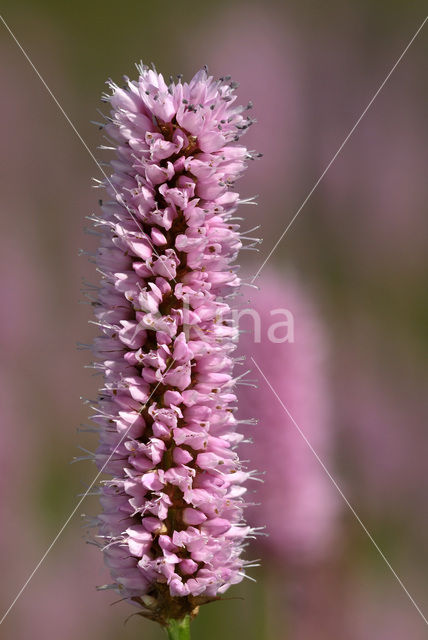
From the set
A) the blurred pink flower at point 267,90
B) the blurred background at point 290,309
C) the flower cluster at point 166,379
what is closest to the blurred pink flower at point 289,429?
the blurred background at point 290,309

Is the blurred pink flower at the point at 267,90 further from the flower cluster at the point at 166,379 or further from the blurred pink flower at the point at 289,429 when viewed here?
the flower cluster at the point at 166,379

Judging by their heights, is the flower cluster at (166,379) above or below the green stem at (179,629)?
above

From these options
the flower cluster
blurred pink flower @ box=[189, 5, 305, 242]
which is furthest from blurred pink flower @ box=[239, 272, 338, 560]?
blurred pink flower @ box=[189, 5, 305, 242]

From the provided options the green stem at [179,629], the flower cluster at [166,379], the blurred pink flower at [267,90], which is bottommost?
the green stem at [179,629]

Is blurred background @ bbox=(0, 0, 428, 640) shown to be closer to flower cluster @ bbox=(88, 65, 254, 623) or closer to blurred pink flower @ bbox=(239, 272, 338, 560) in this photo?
blurred pink flower @ bbox=(239, 272, 338, 560)

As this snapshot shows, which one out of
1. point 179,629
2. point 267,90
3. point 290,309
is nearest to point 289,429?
point 290,309

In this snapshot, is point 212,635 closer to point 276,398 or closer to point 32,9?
point 276,398

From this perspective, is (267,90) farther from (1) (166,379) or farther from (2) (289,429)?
(1) (166,379)
